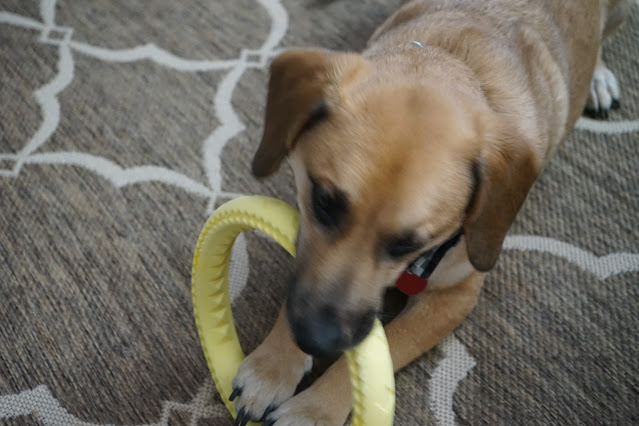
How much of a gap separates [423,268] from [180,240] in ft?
2.61

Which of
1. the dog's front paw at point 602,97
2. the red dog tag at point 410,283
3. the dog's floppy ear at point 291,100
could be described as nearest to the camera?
the dog's floppy ear at point 291,100

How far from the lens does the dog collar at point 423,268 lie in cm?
138

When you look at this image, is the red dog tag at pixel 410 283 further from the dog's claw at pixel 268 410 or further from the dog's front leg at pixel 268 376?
the dog's claw at pixel 268 410

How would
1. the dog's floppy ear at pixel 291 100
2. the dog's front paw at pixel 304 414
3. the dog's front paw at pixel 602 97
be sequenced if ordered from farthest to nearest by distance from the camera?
the dog's front paw at pixel 602 97
the dog's front paw at pixel 304 414
the dog's floppy ear at pixel 291 100

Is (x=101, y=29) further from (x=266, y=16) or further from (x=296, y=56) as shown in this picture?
(x=296, y=56)

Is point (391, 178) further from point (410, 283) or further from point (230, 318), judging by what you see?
point (230, 318)

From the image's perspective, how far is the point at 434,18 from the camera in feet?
5.24

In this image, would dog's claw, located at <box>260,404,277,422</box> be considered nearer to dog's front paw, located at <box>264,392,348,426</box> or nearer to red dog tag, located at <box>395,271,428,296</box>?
dog's front paw, located at <box>264,392,348,426</box>

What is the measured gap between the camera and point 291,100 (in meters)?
1.23

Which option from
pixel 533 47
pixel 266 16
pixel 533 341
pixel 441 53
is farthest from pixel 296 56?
pixel 266 16

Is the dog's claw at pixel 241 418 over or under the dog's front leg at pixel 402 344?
under

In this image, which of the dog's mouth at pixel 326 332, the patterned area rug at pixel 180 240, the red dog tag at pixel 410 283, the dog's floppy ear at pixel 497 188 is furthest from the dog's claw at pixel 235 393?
the dog's floppy ear at pixel 497 188

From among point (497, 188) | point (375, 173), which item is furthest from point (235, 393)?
point (497, 188)

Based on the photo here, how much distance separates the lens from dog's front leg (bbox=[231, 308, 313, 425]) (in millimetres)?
1360
